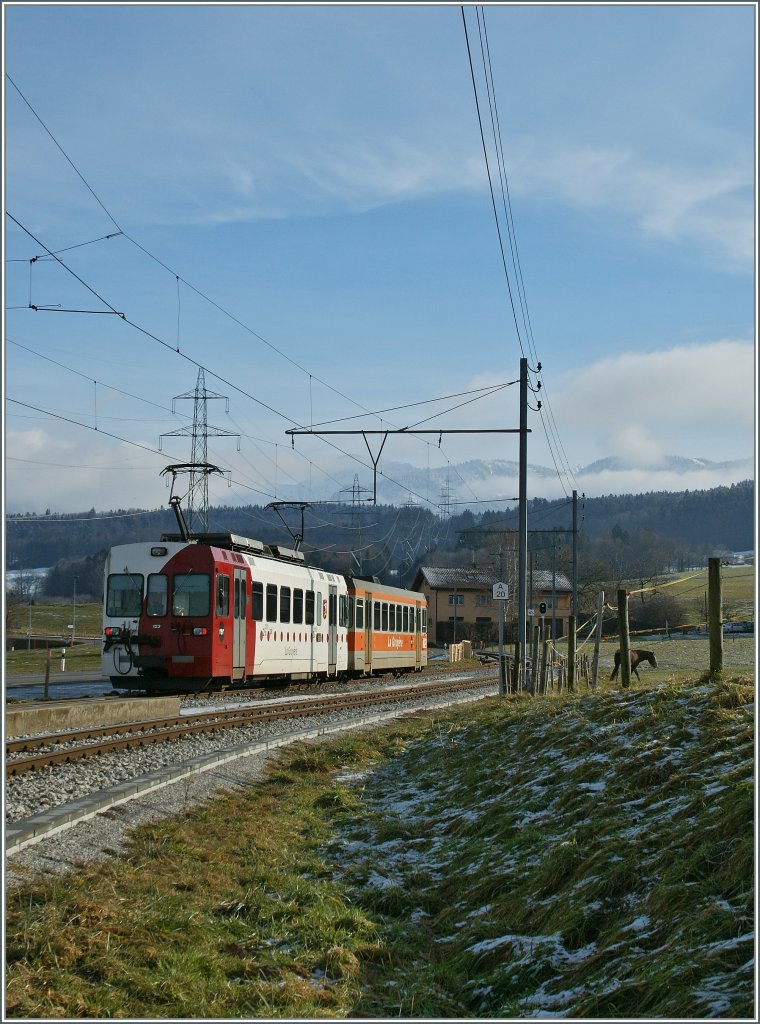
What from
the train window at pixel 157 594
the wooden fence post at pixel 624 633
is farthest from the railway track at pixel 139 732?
the wooden fence post at pixel 624 633

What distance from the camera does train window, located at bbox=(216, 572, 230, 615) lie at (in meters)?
21.4

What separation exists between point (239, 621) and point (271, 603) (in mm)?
1938

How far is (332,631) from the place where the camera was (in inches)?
1187

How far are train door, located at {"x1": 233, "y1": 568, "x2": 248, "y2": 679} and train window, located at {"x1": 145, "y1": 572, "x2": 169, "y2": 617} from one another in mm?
1443

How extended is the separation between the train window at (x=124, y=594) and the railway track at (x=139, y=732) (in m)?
3.70

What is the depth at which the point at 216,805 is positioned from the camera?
10758 millimetres

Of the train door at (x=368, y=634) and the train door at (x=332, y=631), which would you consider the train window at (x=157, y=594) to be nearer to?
the train door at (x=332, y=631)

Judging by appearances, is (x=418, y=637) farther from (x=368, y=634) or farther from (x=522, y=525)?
(x=522, y=525)

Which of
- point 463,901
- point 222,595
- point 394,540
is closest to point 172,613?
point 222,595

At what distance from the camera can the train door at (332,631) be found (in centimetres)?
2954

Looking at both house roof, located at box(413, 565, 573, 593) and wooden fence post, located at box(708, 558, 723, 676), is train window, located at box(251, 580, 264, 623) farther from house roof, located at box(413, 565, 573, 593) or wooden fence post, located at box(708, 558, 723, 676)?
house roof, located at box(413, 565, 573, 593)

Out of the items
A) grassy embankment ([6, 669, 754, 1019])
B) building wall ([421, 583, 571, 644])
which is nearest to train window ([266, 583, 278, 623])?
grassy embankment ([6, 669, 754, 1019])

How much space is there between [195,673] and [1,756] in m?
14.9

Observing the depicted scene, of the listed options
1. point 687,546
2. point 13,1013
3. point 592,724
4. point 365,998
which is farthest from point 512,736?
point 687,546
